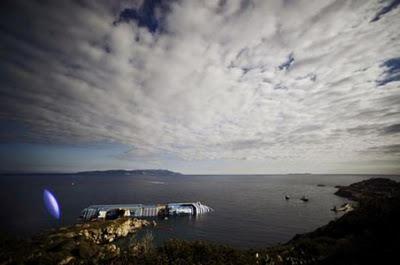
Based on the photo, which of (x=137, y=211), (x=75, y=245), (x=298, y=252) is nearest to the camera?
(x=298, y=252)

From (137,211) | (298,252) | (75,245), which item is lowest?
(137,211)

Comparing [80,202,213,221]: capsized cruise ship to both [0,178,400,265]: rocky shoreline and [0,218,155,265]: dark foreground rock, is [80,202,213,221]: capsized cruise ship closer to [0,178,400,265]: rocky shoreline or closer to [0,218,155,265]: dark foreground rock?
[0,218,155,265]: dark foreground rock

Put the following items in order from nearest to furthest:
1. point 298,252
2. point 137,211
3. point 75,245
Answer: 1. point 298,252
2. point 75,245
3. point 137,211

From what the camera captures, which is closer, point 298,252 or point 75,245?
point 298,252

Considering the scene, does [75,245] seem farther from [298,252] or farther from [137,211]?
[137,211]

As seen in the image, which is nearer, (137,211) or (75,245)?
(75,245)

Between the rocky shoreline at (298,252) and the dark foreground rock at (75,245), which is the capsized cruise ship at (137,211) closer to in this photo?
the dark foreground rock at (75,245)

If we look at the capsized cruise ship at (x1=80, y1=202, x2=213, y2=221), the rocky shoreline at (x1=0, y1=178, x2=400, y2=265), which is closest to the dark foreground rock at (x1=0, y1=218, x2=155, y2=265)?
the rocky shoreline at (x1=0, y1=178, x2=400, y2=265)

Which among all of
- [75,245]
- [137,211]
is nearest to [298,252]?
[75,245]

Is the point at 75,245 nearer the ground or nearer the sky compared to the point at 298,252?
nearer the ground
